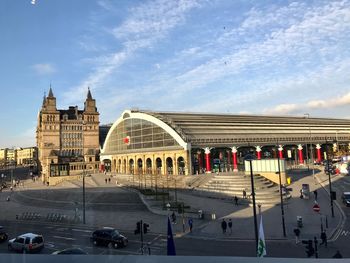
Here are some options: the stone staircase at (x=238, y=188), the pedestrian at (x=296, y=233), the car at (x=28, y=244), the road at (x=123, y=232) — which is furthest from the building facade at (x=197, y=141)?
the pedestrian at (x=296, y=233)

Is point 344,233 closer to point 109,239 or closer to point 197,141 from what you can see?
point 109,239

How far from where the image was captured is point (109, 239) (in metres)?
28.4

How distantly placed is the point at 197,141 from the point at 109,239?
5135 cm

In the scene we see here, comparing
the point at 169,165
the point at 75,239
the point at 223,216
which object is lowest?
the point at 75,239

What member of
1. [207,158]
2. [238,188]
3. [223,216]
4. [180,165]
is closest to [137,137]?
[180,165]

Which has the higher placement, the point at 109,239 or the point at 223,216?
the point at 109,239

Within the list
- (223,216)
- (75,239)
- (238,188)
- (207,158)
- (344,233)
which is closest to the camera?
(344,233)

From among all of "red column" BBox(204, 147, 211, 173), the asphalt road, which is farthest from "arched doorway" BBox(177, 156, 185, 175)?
the asphalt road

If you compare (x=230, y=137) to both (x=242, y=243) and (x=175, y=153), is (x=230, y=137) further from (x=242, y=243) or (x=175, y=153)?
(x=242, y=243)

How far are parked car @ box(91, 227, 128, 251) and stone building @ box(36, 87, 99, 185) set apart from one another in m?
93.3

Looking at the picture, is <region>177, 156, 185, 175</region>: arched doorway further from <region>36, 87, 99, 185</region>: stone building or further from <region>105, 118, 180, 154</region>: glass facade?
<region>36, 87, 99, 185</region>: stone building

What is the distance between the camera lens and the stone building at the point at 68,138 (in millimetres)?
122375

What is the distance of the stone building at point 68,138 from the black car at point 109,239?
93272mm

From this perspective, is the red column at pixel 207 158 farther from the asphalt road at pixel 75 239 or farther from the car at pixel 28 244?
the car at pixel 28 244
